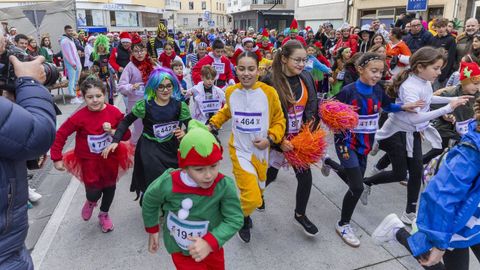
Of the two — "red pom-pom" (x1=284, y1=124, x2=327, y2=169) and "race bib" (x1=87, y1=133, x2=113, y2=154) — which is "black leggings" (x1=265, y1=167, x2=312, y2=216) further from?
"race bib" (x1=87, y1=133, x2=113, y2=154)

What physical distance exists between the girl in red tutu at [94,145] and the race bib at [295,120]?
1.65m

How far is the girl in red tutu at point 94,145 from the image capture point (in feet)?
11.3

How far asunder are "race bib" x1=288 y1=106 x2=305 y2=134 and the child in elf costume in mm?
1440

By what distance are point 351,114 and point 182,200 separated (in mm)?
1933

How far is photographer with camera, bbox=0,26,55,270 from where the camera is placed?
1.48 metres

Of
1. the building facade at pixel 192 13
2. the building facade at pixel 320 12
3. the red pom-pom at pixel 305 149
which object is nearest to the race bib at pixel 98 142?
the red pom-pom at pixel 305 149

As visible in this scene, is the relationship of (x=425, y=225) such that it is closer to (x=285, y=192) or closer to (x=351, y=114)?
(x=351, y=114)

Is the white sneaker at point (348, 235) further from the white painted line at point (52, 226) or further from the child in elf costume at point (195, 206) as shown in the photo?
the white painted line at point (52, 226)

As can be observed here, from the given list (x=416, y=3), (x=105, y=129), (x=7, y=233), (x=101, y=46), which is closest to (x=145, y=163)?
(x=105, y=129)

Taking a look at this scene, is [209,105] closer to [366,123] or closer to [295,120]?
[295,120]

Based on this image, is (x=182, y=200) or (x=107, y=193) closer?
(x=182, y=200)

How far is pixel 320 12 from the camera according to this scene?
2864cm

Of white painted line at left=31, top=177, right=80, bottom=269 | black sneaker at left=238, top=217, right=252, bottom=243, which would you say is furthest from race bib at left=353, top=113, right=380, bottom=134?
white painted line at left=31, top=177, right=80, bottom=269

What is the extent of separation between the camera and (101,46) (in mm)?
9773
